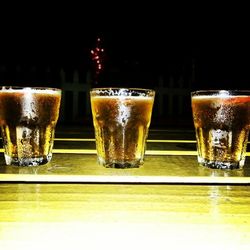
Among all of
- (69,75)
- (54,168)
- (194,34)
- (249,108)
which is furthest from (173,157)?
(194,34)

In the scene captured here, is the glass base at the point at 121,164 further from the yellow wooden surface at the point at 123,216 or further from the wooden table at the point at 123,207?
the yellow wooden surface at the point at 123,216

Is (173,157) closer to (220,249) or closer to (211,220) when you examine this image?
(211,220)

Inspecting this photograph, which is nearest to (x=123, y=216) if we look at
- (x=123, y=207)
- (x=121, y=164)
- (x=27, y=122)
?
(x=123, y=207)

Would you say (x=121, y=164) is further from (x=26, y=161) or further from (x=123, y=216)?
(x=123, y=216)

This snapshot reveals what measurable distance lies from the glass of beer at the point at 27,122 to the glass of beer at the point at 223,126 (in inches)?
18.8

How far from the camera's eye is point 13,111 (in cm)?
103

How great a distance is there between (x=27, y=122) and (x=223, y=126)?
605 mm

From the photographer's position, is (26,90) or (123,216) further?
(26,90)

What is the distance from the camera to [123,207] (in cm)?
61

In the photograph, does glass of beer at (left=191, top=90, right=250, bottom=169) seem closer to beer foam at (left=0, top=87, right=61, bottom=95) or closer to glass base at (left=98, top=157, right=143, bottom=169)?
glass base at (left=98, top=157, right=143, bottom=169)

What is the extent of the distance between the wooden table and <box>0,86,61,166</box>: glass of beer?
62mm

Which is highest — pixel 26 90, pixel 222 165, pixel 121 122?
pixel 26 90

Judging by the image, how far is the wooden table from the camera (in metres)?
0.47

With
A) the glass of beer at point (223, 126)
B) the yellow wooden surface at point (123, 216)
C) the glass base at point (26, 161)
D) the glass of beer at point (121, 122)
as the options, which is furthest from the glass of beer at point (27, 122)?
the glass of beer at point (223, 126)
